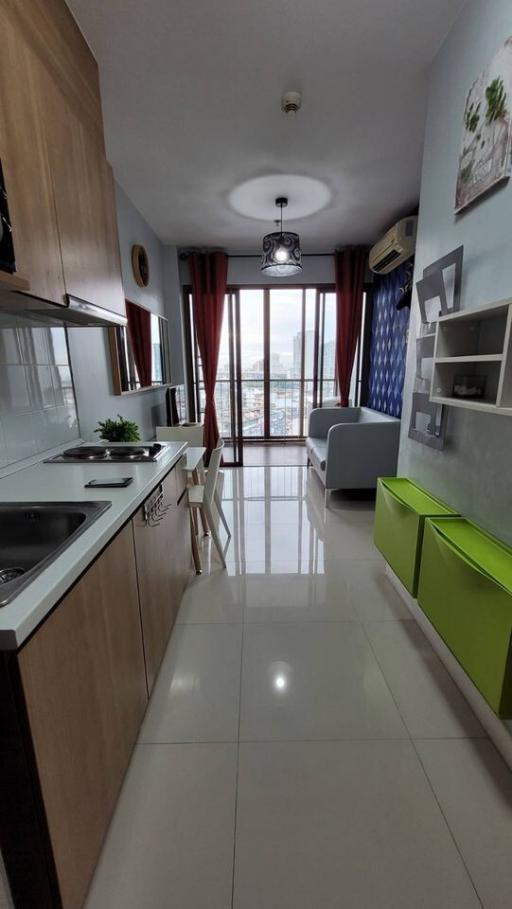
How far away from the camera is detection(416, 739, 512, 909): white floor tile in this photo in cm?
100

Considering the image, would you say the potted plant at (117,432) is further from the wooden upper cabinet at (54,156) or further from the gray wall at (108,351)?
the wooden upper cabinet at (54,156)

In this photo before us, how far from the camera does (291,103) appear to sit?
81.2 inches

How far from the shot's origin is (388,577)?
2.40 m

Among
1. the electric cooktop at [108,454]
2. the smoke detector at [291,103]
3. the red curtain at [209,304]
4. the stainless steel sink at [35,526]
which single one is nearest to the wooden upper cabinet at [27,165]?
the stainless steel sink at [35,526]

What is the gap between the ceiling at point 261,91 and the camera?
5.31 ft

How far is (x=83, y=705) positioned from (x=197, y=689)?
782 mm

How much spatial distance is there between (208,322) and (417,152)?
9.36ft

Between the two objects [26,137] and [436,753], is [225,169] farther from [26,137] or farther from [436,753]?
[436,753]

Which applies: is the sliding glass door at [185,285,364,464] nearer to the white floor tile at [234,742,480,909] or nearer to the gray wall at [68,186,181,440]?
the gray wall at [68,186,181,440]

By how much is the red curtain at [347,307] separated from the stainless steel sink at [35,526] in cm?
444

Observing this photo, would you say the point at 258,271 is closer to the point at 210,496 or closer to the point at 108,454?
the point at 210,496

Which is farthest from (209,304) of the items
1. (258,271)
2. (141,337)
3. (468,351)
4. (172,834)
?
(172,834)

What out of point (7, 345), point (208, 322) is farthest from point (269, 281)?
point (7, 345)

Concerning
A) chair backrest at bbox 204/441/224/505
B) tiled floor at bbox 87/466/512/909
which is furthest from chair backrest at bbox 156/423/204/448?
tiled floor at bbox 87/466/512/909
